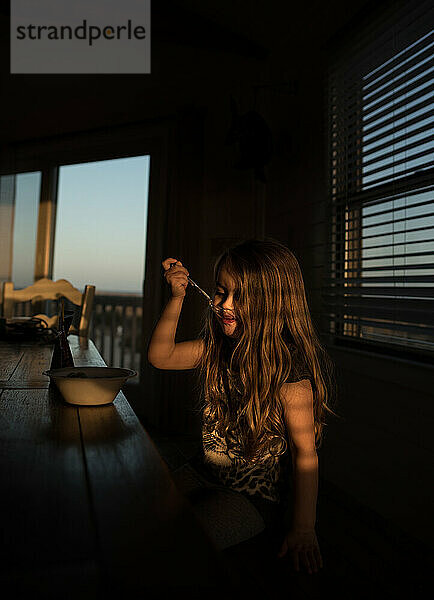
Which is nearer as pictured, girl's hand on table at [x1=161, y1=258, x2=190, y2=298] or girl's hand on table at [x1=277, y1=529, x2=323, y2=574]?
girl's hand on table at [x1=277, y1=529, x2=323, y2=574]

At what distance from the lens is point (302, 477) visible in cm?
102

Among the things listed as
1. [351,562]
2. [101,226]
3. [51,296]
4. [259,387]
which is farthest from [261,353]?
[101,226]

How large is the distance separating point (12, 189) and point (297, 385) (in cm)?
425

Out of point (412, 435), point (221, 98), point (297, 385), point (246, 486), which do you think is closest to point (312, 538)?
point (246, 486)

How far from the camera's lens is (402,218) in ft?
7.13

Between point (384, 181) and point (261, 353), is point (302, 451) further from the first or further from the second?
point (384, 181)

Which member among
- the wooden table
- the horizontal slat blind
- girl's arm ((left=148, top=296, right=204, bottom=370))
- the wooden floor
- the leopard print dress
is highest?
the horizontal slat blind

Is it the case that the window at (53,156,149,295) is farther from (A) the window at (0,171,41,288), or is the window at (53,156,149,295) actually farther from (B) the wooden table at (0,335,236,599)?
(B) the wooden table at (0,335,236,599)

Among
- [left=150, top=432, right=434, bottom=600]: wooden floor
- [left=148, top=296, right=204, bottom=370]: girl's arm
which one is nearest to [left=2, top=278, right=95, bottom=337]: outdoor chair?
[left=148, top=296, right=204, bottom=370]: girl's arm

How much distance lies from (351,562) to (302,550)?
931 millimetres

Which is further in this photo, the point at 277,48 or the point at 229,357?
the point at 277,48

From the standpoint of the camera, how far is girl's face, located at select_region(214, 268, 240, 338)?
4.09ft

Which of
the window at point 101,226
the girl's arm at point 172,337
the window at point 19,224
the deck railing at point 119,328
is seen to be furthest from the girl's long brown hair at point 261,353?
the deck railing at point 119,328

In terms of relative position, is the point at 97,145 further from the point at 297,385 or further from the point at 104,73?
the point at 297,385
